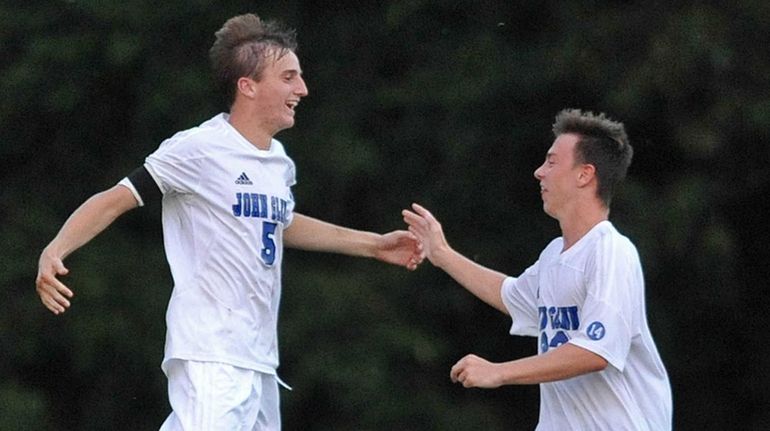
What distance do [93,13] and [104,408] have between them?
1.70 metres

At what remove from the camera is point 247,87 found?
190 inches

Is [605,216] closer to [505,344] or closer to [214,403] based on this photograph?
[214,403]

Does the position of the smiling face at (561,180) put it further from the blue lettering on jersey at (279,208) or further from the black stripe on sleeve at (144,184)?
the black stripe on sleeve at (144,184)

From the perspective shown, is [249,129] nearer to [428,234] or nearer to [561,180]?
[428,234]

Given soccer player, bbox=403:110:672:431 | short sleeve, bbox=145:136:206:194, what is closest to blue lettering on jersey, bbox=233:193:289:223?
short sleeve, bbox=145:136:206:194

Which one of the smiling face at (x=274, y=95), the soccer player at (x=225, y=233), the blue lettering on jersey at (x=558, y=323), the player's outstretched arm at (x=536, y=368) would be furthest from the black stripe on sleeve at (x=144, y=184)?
the blue lettering on jersey at (x=558, y=323)

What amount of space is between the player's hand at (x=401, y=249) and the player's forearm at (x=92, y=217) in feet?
2.78

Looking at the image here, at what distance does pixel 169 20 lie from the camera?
7.29m

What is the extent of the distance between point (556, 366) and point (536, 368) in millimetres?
48

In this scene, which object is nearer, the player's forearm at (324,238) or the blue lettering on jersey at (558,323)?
the blue lettering on jersey at (558,323)

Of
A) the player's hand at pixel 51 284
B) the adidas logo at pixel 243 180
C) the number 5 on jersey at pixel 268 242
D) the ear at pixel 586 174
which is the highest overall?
the ear at pixel 586 174

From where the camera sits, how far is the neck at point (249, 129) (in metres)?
4.82

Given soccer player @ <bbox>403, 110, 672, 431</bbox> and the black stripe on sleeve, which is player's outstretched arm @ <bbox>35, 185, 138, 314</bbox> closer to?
the black stripe on sleeve

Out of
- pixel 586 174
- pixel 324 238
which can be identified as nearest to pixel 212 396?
pixel 324 238
